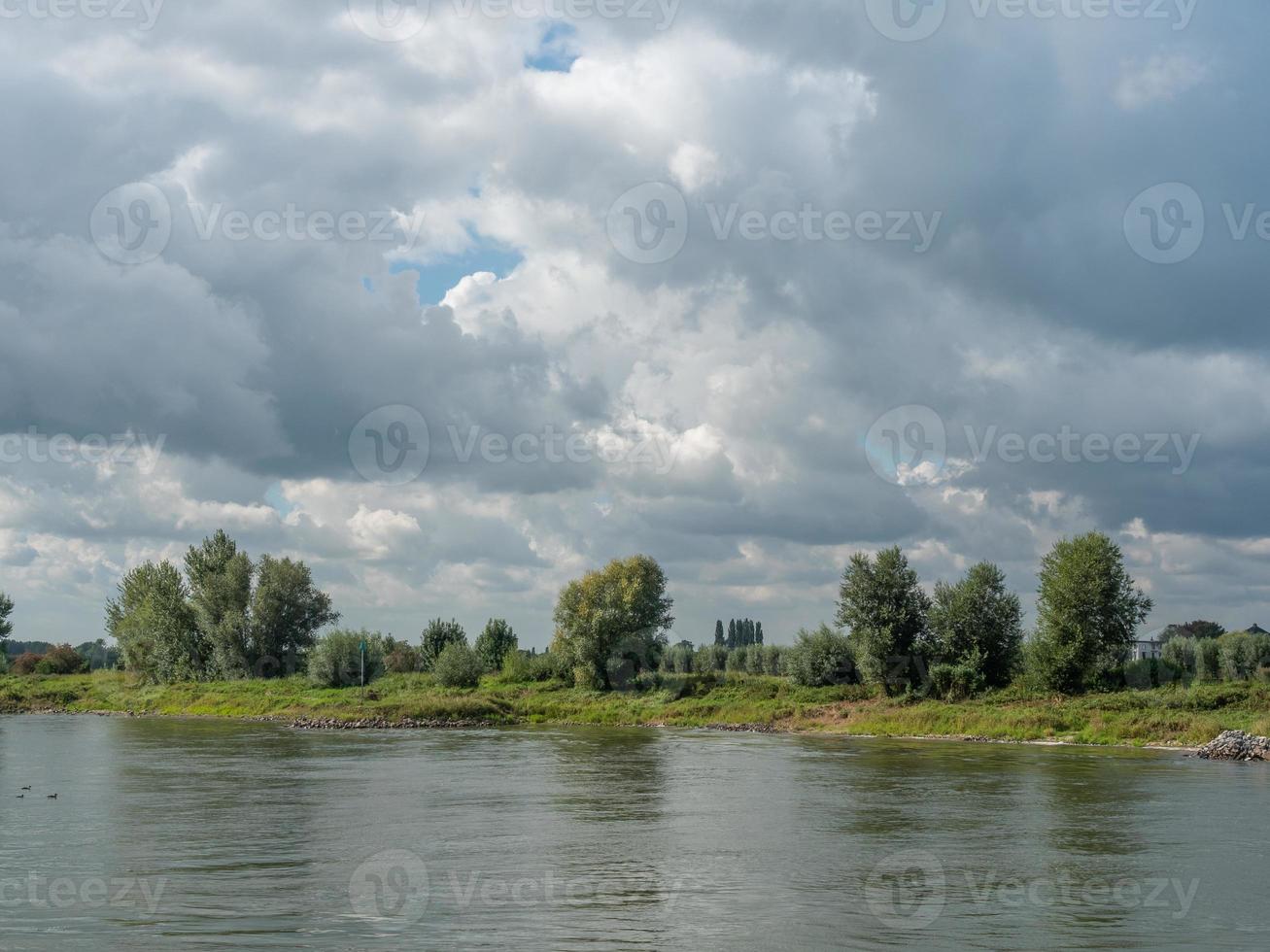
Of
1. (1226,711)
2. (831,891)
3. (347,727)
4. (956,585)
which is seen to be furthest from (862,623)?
(831,891)

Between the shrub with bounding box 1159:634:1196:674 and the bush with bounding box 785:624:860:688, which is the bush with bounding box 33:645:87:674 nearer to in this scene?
the bush with bounding box 785:624:860:688

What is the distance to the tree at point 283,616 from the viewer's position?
4257 inches

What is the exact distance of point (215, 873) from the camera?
22.7 m

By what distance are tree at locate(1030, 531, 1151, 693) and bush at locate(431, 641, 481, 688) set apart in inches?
2010

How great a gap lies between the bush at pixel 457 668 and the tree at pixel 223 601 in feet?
69.3

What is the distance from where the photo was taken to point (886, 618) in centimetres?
7731

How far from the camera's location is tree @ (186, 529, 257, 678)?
106062 mm

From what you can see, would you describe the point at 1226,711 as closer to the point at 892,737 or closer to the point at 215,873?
the point at 892,737

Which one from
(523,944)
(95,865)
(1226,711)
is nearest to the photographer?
(523,944)

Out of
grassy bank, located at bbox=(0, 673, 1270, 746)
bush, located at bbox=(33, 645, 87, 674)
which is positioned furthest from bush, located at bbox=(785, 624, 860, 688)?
bush, located at bbox=(33, 645, 87, 674)

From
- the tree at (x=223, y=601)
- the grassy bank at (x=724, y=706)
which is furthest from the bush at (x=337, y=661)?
the tree at (x=223, y=601)

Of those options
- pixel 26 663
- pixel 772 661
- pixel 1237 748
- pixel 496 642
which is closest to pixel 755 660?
pixel 772 661

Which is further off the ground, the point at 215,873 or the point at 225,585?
the point at 225,585

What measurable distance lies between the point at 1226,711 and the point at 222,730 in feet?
200
